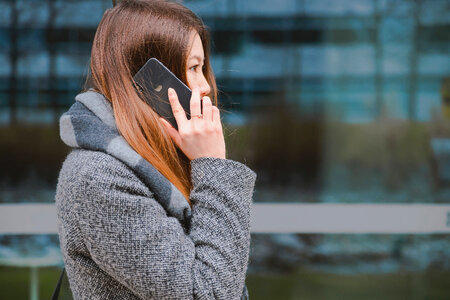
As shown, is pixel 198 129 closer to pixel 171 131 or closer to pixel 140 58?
pixel 171 131

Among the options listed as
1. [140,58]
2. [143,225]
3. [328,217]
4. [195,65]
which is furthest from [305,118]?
[143,225]

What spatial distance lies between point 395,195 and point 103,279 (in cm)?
237

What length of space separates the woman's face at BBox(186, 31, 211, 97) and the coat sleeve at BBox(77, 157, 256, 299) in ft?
0.95

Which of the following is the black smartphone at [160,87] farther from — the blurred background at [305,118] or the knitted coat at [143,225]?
the blurred background at [305,118]

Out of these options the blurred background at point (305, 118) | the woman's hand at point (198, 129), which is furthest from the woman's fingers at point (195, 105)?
the blurred background at point (305, 118)

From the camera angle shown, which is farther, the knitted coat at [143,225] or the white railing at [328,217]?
the white railing at [328,217]

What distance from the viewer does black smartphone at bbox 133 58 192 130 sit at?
3.27 ft

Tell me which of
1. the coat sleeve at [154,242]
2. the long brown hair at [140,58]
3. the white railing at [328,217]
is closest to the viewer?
the coat sleeve at [154,242]

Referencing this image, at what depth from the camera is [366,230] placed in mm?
2854

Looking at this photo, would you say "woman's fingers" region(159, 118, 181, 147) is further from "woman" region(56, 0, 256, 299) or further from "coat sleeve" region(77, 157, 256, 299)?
"coat sleeve" region(77, 157, 256, 299)

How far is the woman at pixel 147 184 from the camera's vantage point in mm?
853

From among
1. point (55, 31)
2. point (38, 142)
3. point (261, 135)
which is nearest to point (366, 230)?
point (261, 135)

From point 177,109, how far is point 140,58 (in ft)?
0.45

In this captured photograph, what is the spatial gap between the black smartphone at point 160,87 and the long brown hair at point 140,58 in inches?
1.0
